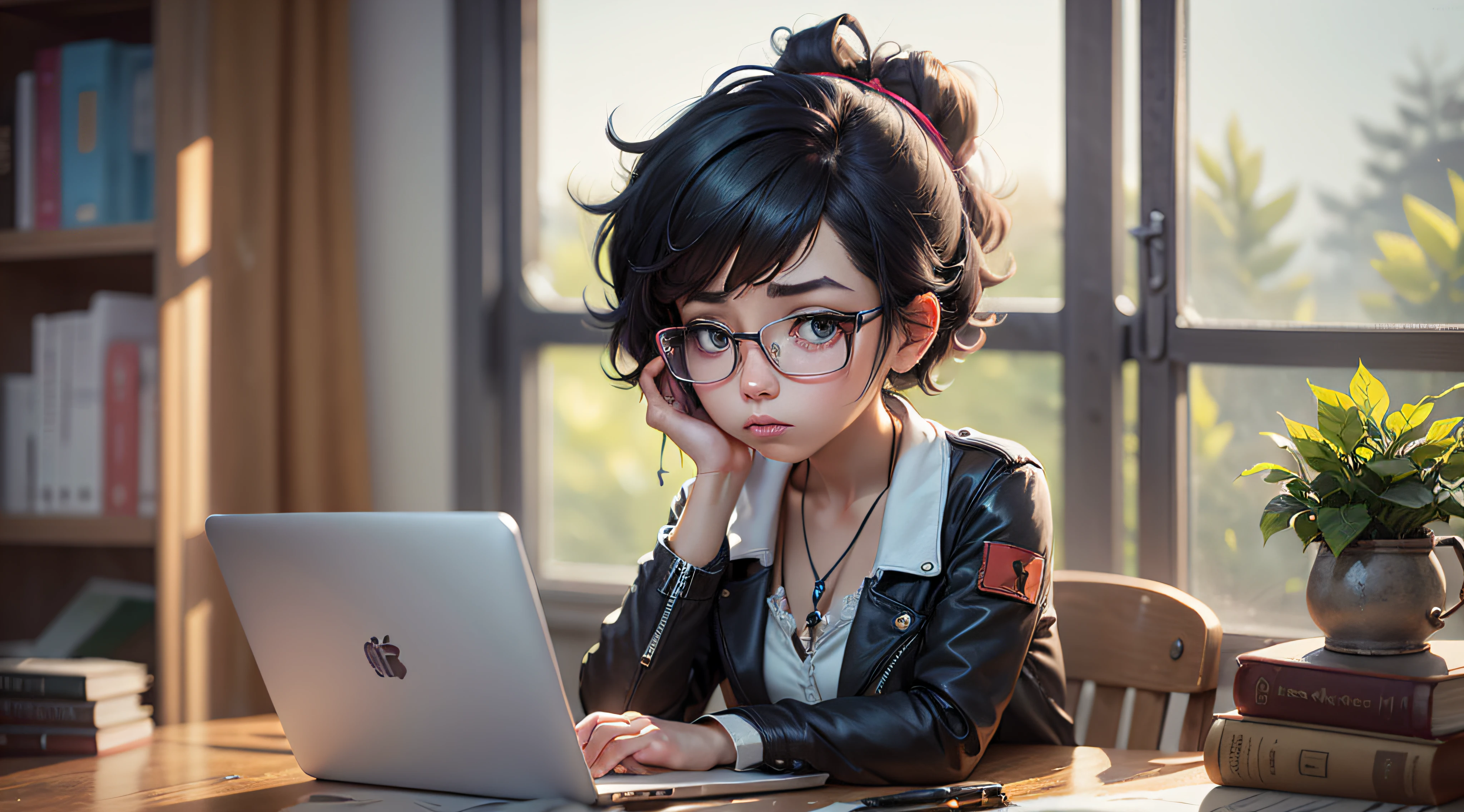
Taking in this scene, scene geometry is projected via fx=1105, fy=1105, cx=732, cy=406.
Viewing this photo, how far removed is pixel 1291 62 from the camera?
159cm

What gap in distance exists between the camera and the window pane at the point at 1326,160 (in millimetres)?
1495

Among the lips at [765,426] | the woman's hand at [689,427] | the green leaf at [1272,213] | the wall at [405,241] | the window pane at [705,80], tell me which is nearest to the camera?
the lips at [765,426]

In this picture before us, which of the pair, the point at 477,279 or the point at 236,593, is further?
the point at 477,279

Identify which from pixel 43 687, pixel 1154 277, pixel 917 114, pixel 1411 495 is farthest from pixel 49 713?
pixel 1154 277

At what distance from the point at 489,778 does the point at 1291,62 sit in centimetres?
145

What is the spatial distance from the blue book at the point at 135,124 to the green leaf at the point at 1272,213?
183 centimetres

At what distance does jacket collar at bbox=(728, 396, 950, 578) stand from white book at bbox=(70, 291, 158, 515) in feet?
4.08

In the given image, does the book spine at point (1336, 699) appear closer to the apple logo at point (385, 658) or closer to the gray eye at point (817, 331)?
the gray eye at point (817, 331)

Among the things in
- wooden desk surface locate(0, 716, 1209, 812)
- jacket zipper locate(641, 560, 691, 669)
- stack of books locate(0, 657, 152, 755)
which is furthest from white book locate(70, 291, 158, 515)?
jacket zipper locate(641, 560, 691, 669)

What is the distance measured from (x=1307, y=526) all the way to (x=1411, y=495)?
95 millimetres

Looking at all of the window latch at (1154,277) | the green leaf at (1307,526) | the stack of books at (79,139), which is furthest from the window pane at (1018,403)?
the stack of books at (79,139)

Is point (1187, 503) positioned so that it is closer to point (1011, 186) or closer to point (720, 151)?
point (1011, 186)

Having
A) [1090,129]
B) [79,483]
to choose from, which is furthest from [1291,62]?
[79,483]

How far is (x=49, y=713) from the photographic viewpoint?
1.32 meters
